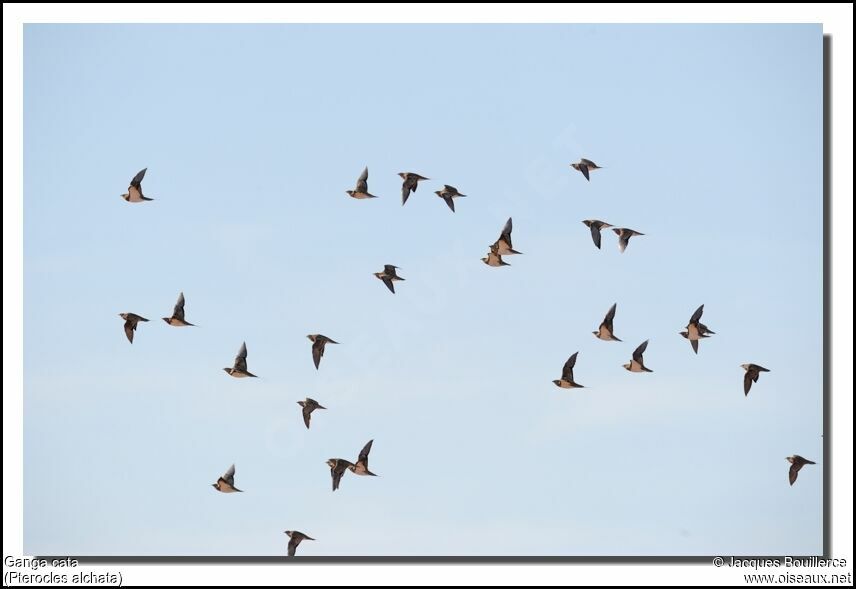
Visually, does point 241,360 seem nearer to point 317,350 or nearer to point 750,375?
point 317,350

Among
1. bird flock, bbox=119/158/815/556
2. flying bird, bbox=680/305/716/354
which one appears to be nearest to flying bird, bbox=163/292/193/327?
bird flock, bbox=119/158/815/556

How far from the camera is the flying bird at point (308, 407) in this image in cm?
7331

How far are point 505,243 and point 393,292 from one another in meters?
4.34

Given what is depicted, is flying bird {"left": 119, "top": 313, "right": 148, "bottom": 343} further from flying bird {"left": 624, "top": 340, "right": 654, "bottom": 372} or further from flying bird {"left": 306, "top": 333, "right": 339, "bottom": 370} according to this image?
flying bird {"left": 624, "top": 340, "right": 654, "bottom": 372}

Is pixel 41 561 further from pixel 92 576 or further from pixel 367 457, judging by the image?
pixel 367 457

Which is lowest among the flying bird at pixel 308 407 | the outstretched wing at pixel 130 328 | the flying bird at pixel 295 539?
the flying bird at pixel 295 539

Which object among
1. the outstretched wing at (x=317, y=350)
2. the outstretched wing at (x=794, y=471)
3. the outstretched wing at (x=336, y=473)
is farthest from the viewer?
the outstretched wing at (x=317, y=350)

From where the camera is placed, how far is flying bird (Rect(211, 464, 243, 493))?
Result: 2835 inches

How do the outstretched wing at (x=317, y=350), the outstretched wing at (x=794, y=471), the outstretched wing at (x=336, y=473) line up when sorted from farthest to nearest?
1. the outstretched wing at (x=317, y=350)
2. the outstretched wing at (x=336, y=473)
3. the outstretched wing at (x=794, y=471)

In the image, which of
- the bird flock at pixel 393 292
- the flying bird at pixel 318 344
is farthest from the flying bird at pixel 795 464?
the flying bird at pixel 318 344

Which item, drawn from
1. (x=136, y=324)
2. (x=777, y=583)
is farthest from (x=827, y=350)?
(x=136, y=324)

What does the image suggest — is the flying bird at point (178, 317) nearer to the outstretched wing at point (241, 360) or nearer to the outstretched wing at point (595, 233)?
the outstretched wing at point (241, 360)

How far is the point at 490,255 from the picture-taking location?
7256cm

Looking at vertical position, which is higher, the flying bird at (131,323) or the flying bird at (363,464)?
the flying bird at (131,323)
